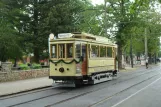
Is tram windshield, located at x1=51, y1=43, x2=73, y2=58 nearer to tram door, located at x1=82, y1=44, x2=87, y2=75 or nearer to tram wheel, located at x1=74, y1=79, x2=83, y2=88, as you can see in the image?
tram door, located at x1=82, y1=44, x2=87, y2=75

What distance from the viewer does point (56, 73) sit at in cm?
2117

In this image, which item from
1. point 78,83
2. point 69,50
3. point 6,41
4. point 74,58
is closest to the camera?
point 74,58

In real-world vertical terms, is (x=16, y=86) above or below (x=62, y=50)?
below

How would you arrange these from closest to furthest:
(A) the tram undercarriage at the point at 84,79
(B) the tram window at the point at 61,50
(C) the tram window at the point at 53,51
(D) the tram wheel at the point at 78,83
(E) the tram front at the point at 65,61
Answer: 1. (E) the tram front at the point at 65,61
2. (A) the tram undercarriage at the point at 84,79
3. (B) the tram window at the point at 61,50
4. (C) the tram window at the point at 53,51
5. (D) the tram wheel at the point at 78,83

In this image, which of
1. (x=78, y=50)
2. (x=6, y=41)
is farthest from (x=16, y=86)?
(x=6, y=41)

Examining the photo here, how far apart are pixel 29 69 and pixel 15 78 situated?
9.47 feet

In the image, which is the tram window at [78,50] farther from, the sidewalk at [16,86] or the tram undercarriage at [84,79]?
the sidewalk at [16,86]

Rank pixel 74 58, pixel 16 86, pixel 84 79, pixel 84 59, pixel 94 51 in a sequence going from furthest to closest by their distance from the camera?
1. pixel 94 51
2. pixel 84 79
3. pixel 84 59
4. pixel 16 86
5. pixel 74 58

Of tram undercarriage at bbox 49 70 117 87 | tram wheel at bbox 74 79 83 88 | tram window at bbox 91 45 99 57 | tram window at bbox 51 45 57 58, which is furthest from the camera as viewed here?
tram window at bbox 91 45 99 57

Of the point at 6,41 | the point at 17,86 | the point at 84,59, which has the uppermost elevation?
the point at 6,41

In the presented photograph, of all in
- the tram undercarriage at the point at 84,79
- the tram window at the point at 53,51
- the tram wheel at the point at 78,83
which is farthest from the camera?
the tram wheel at the point at 78,83

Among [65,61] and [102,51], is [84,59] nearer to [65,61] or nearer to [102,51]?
[65,61]

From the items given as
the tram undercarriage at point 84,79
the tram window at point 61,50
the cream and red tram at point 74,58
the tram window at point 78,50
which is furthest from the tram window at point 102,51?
the tram window at point 61,50

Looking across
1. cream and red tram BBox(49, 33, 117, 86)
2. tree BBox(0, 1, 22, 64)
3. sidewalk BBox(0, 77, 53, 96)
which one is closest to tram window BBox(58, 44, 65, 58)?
cream and red tram BBox(49, 33, 117, 86)
